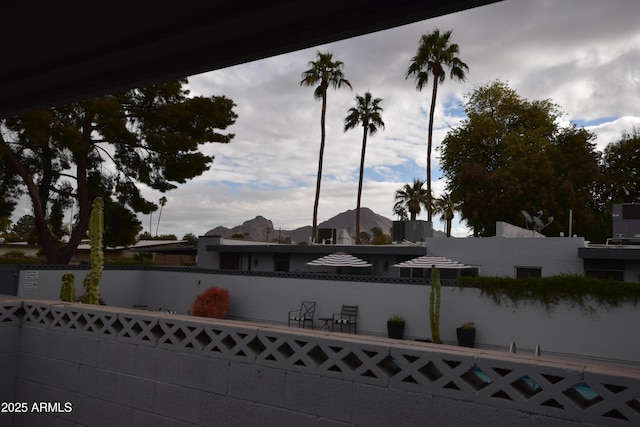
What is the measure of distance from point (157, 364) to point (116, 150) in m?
28.7

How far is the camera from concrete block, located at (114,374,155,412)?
530 cm

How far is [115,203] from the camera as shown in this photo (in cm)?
3125

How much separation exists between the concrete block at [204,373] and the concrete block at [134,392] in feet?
1.51

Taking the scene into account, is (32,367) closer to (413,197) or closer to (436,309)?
(436,309)

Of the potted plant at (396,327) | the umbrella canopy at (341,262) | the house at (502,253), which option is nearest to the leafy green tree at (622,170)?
the house at (502,253)

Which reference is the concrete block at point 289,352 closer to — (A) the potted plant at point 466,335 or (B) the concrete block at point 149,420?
(B) the concrete block at point 149,420

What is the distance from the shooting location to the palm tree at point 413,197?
6159 centimetres

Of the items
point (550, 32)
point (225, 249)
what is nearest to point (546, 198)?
point (550, 32)

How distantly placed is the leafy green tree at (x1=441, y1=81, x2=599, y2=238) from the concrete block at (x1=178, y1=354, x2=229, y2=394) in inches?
1494

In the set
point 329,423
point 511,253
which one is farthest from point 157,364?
point 511,253

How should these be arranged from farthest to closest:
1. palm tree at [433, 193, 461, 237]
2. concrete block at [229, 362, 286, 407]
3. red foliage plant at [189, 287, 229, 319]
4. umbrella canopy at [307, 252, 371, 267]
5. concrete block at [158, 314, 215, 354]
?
1. palm tree at [433, 193, 461, 237]
2. red foliage plant at [189, 287, 229, 319]
3. umbrella canopy at [307, 252, 371, 267]
4. concrete block at [158, 314, 215, 354]
5. concrete block at [229, 362, 286, 407]

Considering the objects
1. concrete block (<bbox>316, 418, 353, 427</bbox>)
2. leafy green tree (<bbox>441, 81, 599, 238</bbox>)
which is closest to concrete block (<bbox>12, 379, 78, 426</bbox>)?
concrete block (<bbox>316, 418, 353, 427</bbox>)

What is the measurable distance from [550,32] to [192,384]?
30.1m

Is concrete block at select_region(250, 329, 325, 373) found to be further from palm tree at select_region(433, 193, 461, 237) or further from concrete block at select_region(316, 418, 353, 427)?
palm tree at select_region(433, 193, 461, 237)
